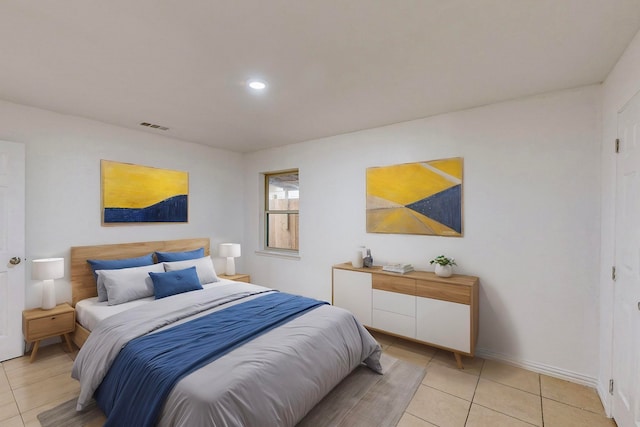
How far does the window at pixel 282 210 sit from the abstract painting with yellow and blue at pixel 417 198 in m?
1.38

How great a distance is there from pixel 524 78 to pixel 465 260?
5.64 ft

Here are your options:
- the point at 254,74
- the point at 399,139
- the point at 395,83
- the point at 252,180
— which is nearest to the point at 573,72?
the point at 395,83

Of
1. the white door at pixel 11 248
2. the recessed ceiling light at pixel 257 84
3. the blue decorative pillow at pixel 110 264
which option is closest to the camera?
the recessed ceiling light at pixel 257 84

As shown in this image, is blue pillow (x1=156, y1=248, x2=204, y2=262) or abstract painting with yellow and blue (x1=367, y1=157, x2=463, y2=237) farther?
blue pillow (x1=156, y1=248, x2=204, y2=262)

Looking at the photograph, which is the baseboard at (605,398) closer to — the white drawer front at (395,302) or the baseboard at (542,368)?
the baseboard at (542,368)

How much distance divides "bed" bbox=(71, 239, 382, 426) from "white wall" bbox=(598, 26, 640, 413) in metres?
1.73

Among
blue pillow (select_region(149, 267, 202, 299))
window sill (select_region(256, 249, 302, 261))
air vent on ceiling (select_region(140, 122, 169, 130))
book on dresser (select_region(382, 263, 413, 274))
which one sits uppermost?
air vent on ceiling (select_region(140, 122, 169, 130))

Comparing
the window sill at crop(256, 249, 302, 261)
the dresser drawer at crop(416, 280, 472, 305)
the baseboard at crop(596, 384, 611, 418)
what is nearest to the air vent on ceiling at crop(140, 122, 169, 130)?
the window sill at crop(256, 249, 302, 261)

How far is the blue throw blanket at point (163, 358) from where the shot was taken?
5.46ft

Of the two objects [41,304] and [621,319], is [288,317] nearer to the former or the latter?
[621,319]

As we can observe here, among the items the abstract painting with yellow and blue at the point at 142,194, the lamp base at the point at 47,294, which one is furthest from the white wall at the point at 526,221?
the lamp base at the point at 47,294

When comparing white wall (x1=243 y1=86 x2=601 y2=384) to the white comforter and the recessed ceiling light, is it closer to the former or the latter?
the white comforter

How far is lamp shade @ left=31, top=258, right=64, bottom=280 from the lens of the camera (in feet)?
9.25

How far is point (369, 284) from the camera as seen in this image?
10.9 feet
